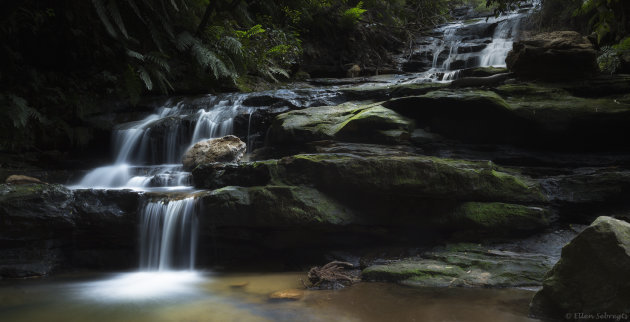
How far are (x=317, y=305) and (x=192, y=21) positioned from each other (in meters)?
7.81

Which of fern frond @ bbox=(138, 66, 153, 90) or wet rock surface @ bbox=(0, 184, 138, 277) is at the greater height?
fern frond @ bbox=(138, 66, 153, 90)

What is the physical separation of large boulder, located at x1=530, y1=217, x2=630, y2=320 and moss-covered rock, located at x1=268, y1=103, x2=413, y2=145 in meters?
3.14

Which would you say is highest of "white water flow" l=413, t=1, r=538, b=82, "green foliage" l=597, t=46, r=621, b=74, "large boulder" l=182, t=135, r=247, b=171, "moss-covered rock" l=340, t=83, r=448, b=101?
"white water flow" l=413, t=1, r=538, b=82

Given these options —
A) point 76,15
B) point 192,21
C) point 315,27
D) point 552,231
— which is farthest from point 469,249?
point 315,27

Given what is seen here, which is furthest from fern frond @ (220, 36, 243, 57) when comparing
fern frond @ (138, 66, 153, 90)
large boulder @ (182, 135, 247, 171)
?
large boulder @ (182, 135, 247, 171)

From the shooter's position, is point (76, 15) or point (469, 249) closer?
point (469, 249)

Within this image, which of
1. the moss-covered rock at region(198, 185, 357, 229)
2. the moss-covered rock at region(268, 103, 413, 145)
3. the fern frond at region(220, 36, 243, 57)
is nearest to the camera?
the moss-covered rock at region(198, 185, 357, 229)

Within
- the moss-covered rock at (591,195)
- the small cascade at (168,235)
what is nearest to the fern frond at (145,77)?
the small cascade at (168,235)

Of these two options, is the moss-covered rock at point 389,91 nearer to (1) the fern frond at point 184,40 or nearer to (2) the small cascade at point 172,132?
(2) the small cascade at point 172,132

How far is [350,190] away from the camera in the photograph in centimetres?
415

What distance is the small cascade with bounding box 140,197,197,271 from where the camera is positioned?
4.32 meters

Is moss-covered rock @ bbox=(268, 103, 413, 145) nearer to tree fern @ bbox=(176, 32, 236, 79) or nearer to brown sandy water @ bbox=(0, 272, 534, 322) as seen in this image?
brown sandy water @ bbox=(0, 272, 534, 322)

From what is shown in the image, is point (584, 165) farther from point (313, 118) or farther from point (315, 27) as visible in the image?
point (315, 27)

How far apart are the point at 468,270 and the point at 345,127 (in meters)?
2.77
